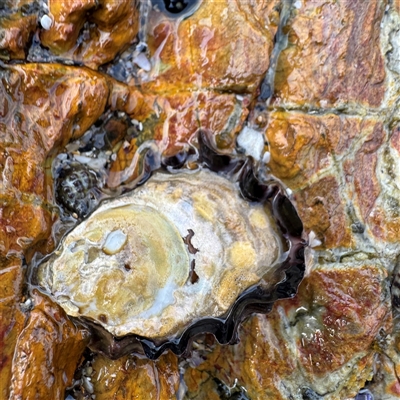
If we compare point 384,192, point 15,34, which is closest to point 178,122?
point 15,34

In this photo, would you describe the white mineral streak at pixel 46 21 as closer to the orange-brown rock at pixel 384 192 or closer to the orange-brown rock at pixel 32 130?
the orange-brown rock at pixel 32 130

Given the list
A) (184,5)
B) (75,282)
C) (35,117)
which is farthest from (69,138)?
(184,5)

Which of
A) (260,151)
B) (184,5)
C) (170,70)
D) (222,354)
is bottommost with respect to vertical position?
(222,354)

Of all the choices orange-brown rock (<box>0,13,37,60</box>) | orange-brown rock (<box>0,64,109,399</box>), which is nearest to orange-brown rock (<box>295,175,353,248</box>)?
orange-brown rock (<box>0,64,109,399</box>)

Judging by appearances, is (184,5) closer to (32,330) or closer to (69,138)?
(69,138)

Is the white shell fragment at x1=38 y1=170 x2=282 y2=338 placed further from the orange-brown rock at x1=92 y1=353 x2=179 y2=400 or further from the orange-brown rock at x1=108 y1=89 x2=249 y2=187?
the orange-brown rock at x1=92 y1=353 x2=179 y2=400

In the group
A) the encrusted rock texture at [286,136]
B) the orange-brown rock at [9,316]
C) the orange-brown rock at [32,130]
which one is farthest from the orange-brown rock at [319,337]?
the orange-brown rock at [32,130]
